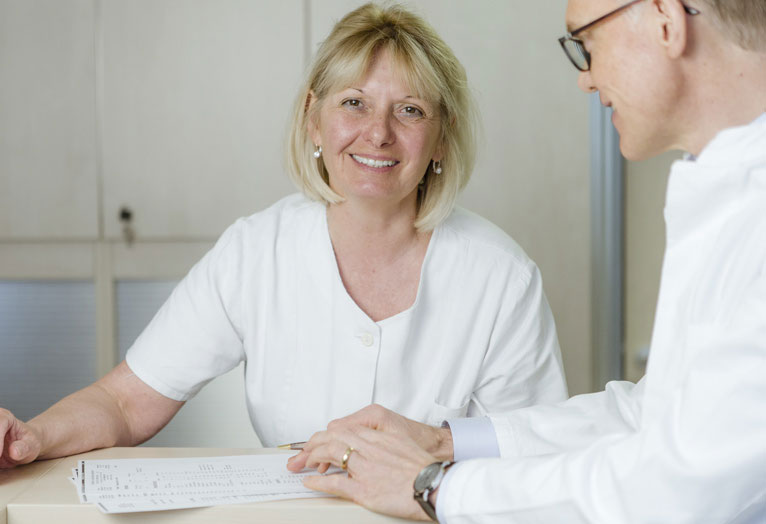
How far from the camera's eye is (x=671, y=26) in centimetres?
90

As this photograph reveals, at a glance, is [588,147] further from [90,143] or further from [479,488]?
[479,488]

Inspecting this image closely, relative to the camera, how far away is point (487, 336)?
1.59 meters

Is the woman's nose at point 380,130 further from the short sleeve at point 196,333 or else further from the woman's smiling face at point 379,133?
the short sleeve at point 196,333

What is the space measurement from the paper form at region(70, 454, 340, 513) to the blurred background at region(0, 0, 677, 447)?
1479mm

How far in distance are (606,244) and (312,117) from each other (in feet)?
4.67

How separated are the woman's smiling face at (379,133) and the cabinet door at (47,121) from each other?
1.45m

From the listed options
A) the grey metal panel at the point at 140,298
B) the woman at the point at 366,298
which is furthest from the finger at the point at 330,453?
the grey metal panel at the point at 140,298

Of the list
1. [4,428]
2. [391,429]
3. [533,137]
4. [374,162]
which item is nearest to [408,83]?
[374,162]

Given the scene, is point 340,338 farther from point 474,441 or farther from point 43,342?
point 43,342

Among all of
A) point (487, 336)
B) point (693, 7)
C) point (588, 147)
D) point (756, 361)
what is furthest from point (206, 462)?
point (588, 147)

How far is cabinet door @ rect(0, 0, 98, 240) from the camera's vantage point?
2.74m

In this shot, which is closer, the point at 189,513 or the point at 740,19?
the point at 740,19

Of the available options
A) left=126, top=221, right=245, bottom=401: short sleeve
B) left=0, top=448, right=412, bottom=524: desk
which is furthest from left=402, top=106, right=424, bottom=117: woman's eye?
left=0, top=448, right=412, bottom=524: desk

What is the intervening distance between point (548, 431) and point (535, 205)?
5.29ft
